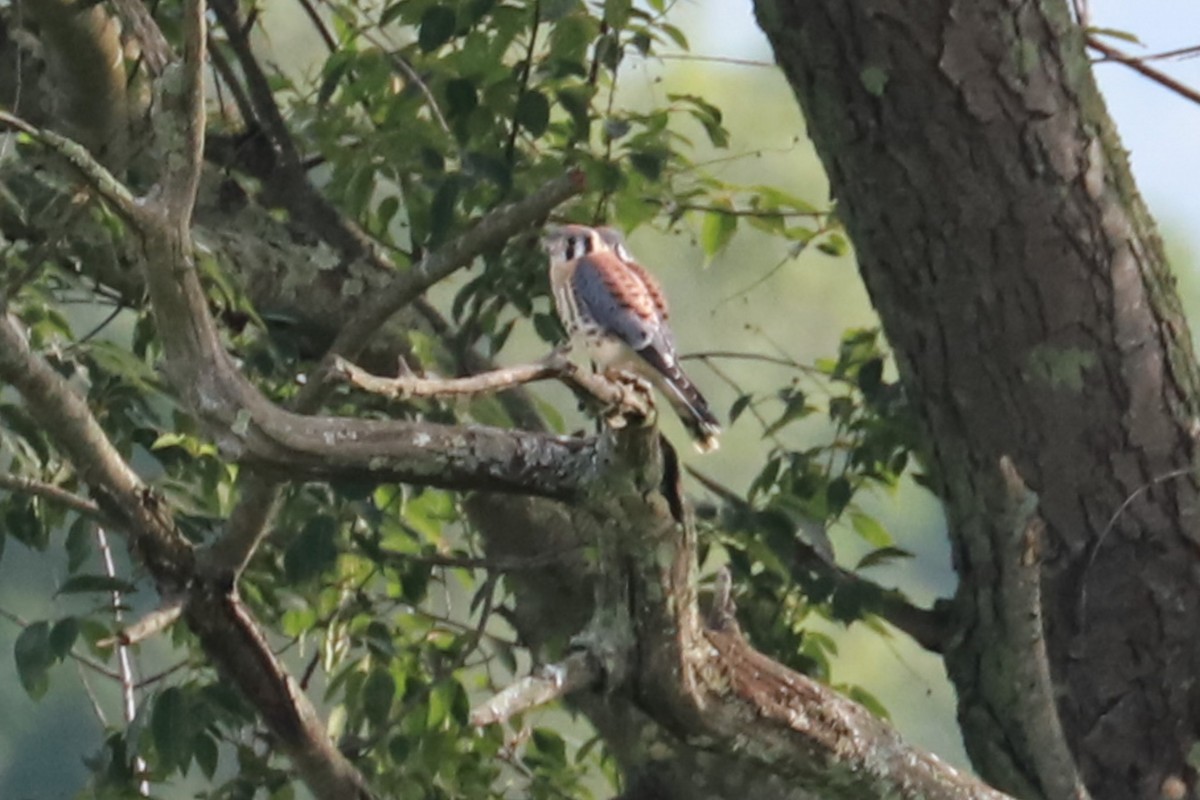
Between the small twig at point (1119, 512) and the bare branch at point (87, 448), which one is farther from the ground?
the bare branch at point (87, 448)

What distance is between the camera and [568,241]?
2.17 metres

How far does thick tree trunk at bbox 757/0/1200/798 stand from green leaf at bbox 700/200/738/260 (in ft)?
1.01

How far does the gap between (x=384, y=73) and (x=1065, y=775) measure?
111 centimetres

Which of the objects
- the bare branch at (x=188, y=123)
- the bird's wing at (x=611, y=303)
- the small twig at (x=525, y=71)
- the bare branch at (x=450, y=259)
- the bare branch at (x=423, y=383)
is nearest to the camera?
the bare branch at (x=423, y=383)

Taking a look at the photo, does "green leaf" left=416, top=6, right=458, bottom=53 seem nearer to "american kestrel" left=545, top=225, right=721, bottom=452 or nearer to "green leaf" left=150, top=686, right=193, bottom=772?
"american kestrel" left=545, top=225, right=721, bottom=452

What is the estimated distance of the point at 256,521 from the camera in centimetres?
159

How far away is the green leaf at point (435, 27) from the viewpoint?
194 centimetres

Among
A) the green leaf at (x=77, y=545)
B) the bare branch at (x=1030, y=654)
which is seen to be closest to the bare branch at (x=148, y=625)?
the green leaf at (x=77, y=545)

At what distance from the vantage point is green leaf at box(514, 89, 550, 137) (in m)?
1.99

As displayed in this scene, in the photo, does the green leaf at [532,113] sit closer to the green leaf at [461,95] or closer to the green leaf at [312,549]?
the green leaf at [461,95]

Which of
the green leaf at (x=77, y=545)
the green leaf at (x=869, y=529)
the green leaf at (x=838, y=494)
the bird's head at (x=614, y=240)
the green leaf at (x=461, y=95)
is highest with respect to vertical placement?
the green leaf at (x=461, y=95)

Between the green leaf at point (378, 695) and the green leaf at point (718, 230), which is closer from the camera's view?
the green leaf at point (378, 695)

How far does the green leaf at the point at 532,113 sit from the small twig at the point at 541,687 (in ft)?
2.63

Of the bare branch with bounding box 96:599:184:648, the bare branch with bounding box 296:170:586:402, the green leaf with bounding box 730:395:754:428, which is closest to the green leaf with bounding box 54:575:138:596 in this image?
the bare branch with bounding box 96:599:184:648
